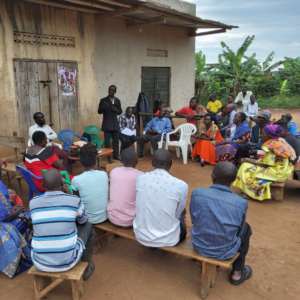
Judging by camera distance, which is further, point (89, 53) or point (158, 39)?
point (158, 39)

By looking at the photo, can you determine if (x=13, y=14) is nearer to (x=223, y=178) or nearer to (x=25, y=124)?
(x=25, y=124)

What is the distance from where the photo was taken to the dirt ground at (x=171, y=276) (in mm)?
2822

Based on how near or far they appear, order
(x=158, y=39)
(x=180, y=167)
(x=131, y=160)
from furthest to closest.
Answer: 1. (x=158, y=39)
2. (x=180, y=167)
3. (x=131, y=160)

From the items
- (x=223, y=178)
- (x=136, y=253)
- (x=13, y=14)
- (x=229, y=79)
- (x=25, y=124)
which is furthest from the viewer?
(x=229, y=79)

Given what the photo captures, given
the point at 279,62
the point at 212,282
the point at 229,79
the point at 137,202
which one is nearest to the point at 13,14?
the point at 137,202

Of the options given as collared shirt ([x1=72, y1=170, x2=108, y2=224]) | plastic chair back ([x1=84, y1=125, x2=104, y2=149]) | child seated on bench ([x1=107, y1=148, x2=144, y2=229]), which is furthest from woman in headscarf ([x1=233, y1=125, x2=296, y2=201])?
plastic chair back ([x1=84, y1=125, x2=104, y2=149])

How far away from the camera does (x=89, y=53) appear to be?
746 centimetres

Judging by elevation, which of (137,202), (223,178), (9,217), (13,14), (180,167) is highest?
(13,14)

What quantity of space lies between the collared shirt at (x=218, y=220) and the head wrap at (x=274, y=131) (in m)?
2.55

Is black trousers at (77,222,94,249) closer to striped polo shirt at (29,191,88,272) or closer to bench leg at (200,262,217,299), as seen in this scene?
striped polo shirt at (29,191,88,272)

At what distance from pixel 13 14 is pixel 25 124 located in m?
2.12

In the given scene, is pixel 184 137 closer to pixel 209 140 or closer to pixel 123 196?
pixel 209 140

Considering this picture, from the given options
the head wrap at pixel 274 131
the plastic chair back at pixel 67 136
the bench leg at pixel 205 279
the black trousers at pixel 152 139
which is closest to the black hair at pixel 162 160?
the bench leg at pixel 205 279

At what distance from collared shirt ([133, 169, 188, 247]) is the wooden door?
4.38m
